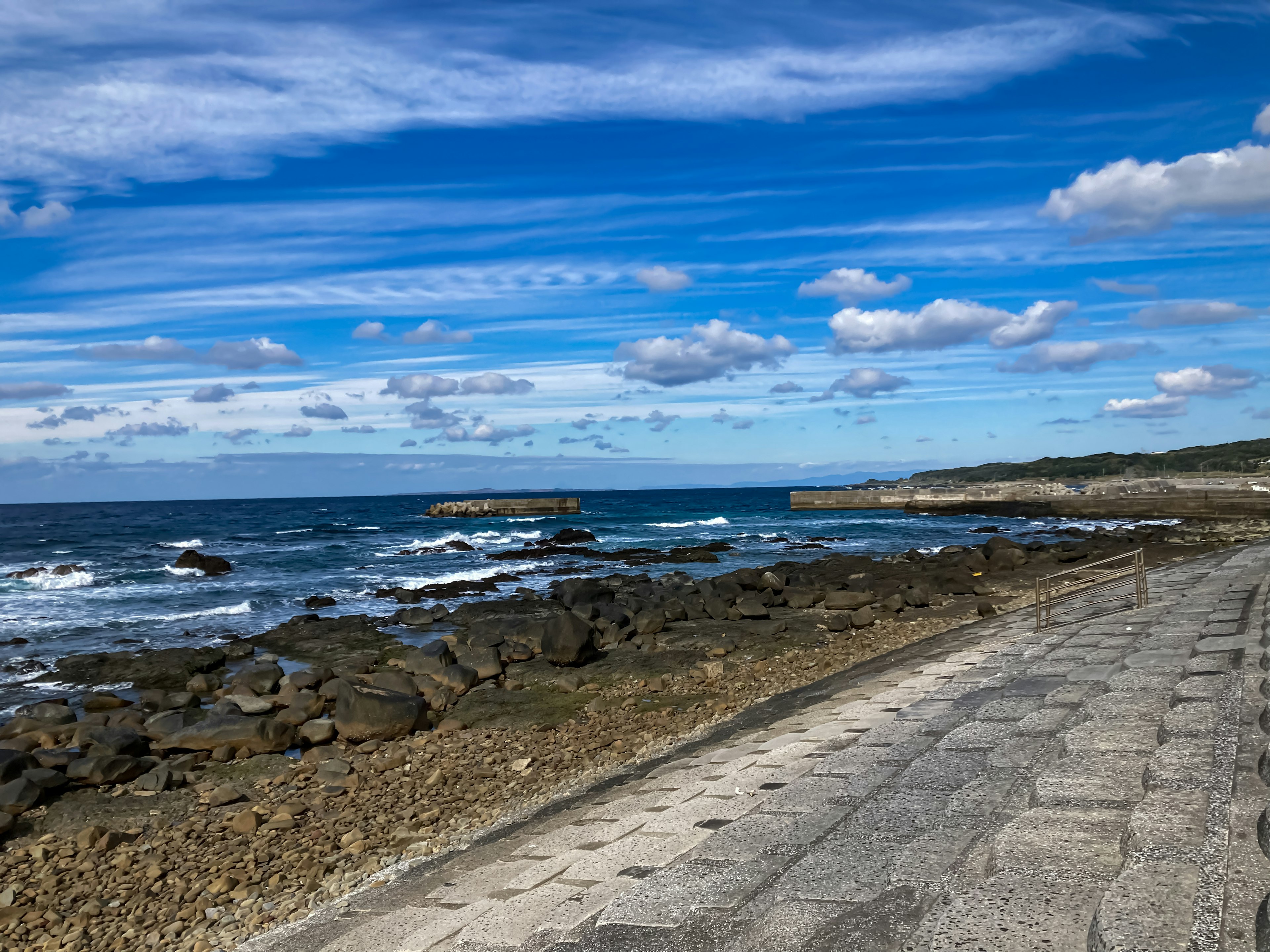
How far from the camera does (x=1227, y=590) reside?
1095 centimetres

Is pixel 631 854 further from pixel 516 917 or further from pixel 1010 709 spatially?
pixel 1010 709

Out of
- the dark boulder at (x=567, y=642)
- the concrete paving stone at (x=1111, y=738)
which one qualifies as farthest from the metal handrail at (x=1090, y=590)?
the dark boulder at (x=567, y=642)

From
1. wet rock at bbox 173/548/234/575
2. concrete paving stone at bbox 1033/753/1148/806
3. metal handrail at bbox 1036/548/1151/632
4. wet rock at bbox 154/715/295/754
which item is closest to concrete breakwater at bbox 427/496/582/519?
wet rock at bbox 173/548/234/575

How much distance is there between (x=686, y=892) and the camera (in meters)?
4.12

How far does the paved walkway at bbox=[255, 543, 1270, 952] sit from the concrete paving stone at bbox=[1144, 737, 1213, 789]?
0.01 m

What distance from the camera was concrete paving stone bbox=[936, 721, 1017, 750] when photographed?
5.77 m

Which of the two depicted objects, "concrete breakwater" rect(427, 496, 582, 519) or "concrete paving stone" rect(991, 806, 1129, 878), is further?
"concrete breakwater" rect(427, 496, 582, 519)

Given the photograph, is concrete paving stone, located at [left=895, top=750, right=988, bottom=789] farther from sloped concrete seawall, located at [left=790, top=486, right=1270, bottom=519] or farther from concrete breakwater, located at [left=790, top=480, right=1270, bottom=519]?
concrete breakwater, located at [left=790, top=480, right=1270, bottom=519]

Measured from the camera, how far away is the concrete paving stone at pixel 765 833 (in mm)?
4574

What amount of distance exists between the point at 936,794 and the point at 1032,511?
6394 centimetres

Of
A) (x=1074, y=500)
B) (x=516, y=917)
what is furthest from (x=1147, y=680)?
(x=1074, y=500)

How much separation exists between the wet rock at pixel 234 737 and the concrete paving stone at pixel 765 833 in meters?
7.68

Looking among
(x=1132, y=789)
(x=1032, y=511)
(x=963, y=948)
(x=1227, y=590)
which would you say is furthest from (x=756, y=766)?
(x=1032, y=511)

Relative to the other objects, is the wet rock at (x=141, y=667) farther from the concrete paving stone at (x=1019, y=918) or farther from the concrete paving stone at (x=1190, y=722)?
the concrete paving stone at (x=1190, y=722)
